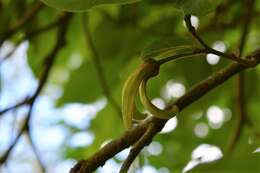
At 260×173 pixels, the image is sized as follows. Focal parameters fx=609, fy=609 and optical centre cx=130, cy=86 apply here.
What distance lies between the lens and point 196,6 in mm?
441

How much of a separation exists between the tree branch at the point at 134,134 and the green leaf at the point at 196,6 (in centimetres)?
8

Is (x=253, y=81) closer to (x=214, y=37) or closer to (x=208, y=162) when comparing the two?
(x=214, y=37)

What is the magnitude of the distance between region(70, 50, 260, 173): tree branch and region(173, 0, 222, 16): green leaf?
0.08 metres

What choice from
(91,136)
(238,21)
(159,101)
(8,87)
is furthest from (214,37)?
(8,87)

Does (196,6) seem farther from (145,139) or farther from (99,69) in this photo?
(99,69)

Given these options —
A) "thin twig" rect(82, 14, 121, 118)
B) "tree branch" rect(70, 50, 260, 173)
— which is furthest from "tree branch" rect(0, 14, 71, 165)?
"tree branch" rect(70, 50, 260, 173)

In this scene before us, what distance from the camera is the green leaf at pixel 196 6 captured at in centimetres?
44

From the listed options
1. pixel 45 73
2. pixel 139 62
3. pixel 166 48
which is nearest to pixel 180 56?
pixel 166 48

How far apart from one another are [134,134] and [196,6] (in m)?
0.12

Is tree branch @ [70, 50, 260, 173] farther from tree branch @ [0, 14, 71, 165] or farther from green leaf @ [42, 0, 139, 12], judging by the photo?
tree branch @ [0, 14, 71, 165]

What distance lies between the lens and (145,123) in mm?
497

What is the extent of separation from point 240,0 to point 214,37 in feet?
0.26

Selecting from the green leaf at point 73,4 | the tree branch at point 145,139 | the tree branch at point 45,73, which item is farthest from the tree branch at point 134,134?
the tree branch at point 45,73

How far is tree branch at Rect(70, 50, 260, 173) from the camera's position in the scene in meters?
0.46
